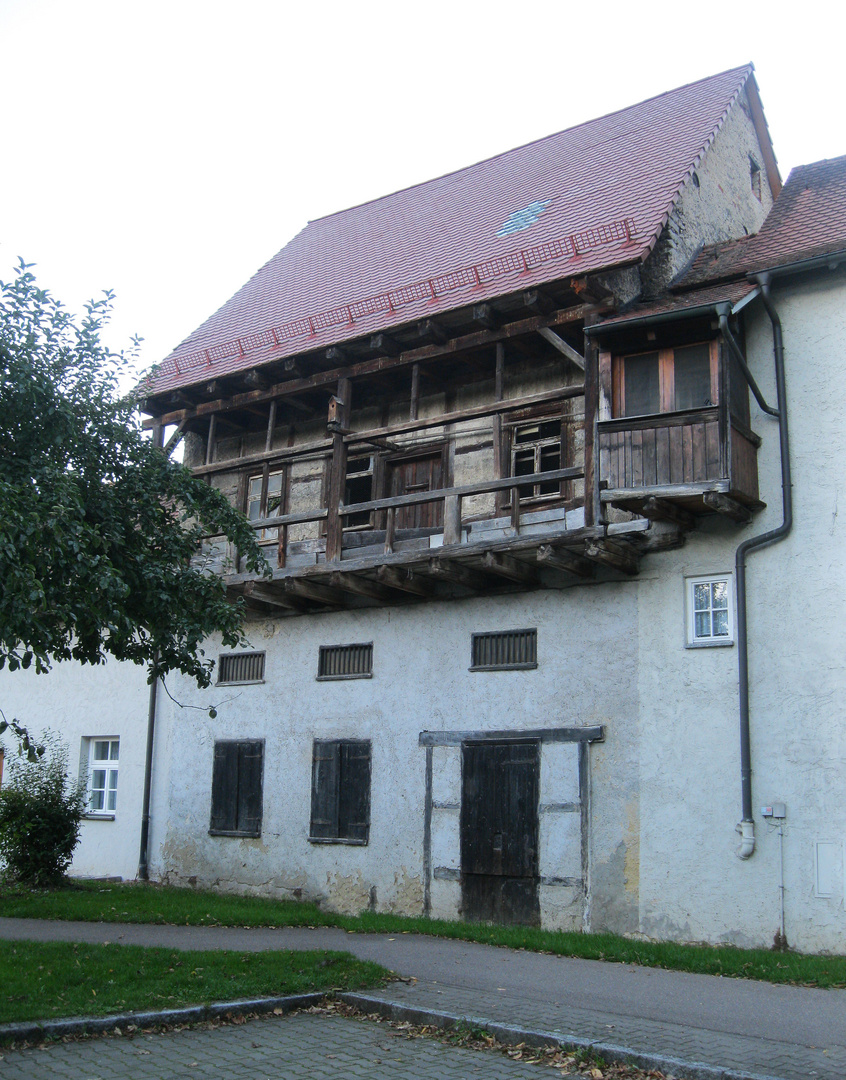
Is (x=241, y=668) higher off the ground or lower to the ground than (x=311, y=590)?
lower


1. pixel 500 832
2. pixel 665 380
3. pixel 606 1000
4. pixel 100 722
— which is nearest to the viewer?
pixel 606 1000

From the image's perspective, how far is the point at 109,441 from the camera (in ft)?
32.4

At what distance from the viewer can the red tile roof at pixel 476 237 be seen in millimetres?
14116

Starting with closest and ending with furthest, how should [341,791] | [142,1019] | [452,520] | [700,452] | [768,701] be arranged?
[142,1019]
[768,701]
[700,452]
[452,520]
[341,791]

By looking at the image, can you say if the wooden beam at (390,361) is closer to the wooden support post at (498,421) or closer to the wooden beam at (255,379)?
the wooden beam at (255,379)

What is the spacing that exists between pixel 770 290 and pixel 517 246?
14.6 feet

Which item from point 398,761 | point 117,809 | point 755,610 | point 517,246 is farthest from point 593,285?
point 117,809

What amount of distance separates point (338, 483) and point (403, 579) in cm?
179

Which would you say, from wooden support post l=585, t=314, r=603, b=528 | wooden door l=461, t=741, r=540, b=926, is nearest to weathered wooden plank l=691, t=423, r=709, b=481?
wooden support post l=585, t=314, r=603, b=528

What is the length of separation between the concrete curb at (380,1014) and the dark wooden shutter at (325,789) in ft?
20.5

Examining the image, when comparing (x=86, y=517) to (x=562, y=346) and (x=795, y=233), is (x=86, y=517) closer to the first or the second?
(x=562, y=346)

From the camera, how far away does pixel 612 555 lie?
11961 mm

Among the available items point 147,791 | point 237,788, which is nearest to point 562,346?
point 237,788

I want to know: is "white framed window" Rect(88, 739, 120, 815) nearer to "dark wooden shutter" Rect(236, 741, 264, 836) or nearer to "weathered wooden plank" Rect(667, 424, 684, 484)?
"dark wooden shutter" Rect(236, 741, 264, 836)
